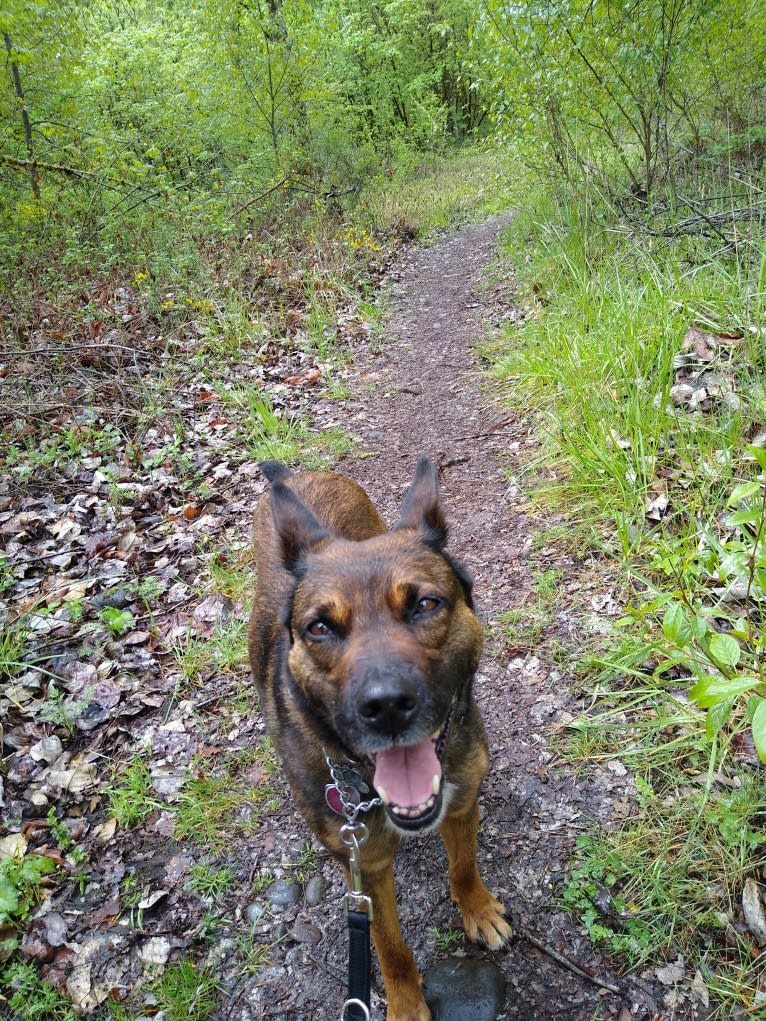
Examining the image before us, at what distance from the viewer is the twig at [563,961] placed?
2.12 meters

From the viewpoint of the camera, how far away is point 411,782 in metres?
1.92

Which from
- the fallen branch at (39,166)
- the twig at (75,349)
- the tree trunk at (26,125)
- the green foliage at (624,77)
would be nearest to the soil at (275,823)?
the twig at (75,349)

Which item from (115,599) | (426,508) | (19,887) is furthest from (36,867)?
(426,508)

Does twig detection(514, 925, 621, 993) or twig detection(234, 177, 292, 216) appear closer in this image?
twig detection(514, 925, 621, 993)

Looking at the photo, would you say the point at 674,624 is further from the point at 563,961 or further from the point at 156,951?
the point at 156,951

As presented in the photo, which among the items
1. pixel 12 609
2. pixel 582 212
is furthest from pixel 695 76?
pixel 12 609

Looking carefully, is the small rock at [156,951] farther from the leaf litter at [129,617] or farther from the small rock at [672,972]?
the small rock at [672,972]

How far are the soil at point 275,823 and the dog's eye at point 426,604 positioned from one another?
1.32 meters

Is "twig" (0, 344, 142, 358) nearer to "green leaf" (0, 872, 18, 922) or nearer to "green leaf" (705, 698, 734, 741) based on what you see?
"green leaf" (0, 872, 18, 922)

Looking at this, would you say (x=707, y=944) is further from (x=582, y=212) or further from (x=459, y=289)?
(x=459, y=289)

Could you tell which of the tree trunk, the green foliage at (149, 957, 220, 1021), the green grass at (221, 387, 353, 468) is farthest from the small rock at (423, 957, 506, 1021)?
the tree trunk

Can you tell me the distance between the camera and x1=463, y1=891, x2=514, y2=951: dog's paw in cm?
238

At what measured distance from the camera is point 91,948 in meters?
2.60

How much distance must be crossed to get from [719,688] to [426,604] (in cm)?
91
